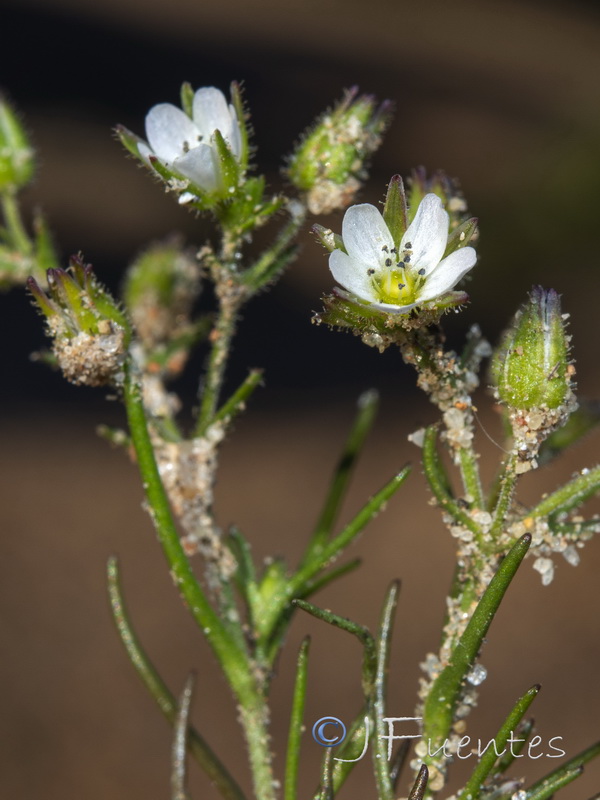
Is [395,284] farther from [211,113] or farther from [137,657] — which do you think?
[137,657]

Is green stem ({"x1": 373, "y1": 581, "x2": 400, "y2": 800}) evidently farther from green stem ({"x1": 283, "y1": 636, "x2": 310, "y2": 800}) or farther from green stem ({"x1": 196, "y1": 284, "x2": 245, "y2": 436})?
green stem ({"x1": 196, "y1": 284, "x2": 245, "y2": 436})

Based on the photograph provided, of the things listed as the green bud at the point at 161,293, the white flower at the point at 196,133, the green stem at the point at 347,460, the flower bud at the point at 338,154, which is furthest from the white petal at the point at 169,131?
the green stem at the point at 347,460

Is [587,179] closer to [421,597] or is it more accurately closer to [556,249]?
[556,249]

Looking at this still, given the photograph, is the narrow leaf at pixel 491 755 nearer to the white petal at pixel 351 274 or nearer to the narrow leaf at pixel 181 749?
the narrow leaf at pixel 181 749

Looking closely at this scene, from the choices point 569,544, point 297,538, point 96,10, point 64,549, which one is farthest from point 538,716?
point 96,10

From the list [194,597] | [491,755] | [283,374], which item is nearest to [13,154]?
[194,597]
